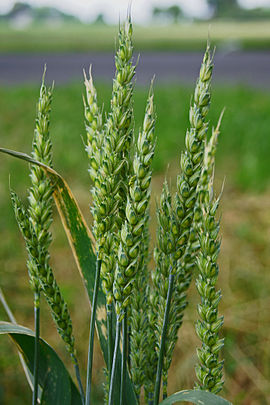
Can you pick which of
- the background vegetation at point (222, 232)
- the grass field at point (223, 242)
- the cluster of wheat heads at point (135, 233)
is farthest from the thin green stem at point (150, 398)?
the background vegetation at point (222, 232)

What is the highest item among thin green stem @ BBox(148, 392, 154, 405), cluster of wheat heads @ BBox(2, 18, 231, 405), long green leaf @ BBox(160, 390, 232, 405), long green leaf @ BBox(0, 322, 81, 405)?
cluster of wheat heads @ BBox(2, 18, 231, 405)

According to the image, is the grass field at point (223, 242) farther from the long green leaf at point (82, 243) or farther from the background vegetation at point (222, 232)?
the long green leaf at point (82, 243)

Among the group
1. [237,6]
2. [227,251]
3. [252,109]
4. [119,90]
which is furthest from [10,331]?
[237,6]

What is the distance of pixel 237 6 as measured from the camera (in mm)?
40062

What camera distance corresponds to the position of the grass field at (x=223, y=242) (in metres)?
1.52

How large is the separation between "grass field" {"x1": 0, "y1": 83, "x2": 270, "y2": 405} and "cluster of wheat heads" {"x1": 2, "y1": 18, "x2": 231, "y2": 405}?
2.0 inches

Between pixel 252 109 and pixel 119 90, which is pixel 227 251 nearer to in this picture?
pixel 119 90

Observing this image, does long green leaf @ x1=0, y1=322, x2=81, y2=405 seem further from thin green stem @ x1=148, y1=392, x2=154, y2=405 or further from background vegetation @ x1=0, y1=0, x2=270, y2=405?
background vegetation @ x1=0, y1=0, x2=270, y2=405

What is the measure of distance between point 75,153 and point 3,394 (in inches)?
96.3

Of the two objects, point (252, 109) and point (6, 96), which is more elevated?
point (6, 96)

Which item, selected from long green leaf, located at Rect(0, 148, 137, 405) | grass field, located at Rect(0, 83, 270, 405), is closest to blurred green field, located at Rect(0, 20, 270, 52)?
grass field, located at Rect(0, 83, 270, 405)

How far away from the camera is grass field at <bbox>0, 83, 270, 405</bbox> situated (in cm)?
152

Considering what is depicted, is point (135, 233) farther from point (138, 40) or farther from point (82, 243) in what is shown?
point (138, 40)

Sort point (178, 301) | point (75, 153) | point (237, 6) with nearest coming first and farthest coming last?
1. point (178, 301)
2. point (75, 153)
3. point (237, 6)
